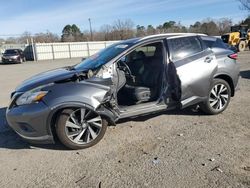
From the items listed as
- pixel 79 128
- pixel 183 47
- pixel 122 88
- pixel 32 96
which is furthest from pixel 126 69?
pixel 32 96

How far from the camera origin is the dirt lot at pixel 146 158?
3508 millimetres

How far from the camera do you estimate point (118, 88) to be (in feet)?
16.6

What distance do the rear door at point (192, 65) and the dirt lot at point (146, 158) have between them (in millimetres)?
594

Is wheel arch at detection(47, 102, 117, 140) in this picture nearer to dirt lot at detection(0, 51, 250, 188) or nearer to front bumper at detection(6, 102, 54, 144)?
front bumper at detection(6, 102, 54, 144)

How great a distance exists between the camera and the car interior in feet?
17.2

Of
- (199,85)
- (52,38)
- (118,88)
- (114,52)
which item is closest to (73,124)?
(118,88)

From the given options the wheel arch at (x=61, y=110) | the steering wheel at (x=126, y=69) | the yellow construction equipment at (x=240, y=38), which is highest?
the steering wheel at (x=126, y=69)

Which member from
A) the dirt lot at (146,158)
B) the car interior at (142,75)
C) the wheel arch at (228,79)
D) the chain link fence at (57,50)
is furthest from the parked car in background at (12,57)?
the wheel arch at (228,79)

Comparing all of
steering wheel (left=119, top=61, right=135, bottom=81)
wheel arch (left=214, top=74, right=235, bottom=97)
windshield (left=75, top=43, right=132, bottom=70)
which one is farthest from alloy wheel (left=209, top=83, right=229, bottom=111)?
windshield (left=75, top=43, right=132, bottom=70)

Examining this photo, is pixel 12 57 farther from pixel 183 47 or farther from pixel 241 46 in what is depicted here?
pixel 183 47

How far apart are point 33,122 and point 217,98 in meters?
3.62

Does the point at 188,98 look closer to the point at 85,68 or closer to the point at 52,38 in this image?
the point at 85,68

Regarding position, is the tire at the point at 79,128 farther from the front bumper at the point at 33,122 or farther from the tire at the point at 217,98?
the tire at the point at 217,98

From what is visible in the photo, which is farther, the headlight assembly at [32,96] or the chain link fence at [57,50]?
the chain link fence at [57,50]
